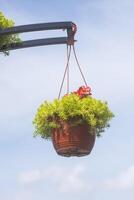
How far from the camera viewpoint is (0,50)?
5.01 meters

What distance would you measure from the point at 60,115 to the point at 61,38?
87 cm

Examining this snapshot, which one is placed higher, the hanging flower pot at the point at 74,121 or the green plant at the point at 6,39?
the green plant at the point at 6,39

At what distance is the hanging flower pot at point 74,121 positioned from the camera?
4.72 meters

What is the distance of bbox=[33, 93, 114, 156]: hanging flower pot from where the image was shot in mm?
4719

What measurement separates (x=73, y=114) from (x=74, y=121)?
0.26 ft

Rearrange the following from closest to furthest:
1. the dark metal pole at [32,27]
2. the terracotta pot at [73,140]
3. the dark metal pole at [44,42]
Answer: the dark metal pole at [32,27] < the dark metal pole at [44,42] < the terracotta pot at [73,140]

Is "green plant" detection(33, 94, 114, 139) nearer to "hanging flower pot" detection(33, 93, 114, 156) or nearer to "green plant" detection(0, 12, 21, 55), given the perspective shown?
"hanging flower pot" detection(33, 93, 114, 156)

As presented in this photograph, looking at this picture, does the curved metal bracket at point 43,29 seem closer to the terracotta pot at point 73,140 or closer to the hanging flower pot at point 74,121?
the hanging flower pot at point 74,121

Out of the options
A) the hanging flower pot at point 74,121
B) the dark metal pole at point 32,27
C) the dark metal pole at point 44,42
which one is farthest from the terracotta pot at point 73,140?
the dark metal pole at point 32,27

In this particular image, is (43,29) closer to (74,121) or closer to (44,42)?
(44,42)

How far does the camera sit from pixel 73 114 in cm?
477

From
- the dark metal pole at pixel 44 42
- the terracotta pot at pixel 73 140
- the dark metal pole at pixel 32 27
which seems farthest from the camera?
the terracotta pot at pixel 73 140

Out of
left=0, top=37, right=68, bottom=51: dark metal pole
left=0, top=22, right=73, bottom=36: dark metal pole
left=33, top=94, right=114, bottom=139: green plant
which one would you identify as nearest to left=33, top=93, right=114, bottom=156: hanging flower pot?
left=33, top=94, right=114, bottom=139: green plant

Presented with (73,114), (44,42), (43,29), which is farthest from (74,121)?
(43,29)
